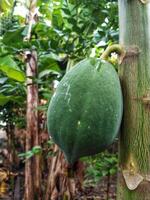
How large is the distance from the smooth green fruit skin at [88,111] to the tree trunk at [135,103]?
21 mm

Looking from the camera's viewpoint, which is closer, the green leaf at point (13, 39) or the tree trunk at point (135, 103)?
the tree trunk at point (135, 103)

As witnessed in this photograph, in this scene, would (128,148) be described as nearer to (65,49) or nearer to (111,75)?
(111,75)

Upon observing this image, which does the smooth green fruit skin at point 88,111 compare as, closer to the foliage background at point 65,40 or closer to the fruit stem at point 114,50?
the fruit stem at point 114,50

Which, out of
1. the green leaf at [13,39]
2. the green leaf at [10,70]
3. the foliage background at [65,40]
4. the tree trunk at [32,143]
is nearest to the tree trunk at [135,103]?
the foliage background at [65,40]

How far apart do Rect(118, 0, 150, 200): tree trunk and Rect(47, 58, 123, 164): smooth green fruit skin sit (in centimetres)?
2

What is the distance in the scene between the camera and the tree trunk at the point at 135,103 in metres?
0.48

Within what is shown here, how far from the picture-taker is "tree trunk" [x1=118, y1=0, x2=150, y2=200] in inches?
19.1

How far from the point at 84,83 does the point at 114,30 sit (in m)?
0.70

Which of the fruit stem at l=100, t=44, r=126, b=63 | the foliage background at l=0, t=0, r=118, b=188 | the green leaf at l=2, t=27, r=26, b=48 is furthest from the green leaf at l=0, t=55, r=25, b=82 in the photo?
the fruit stem at l=100, t=44, r=126, b=63

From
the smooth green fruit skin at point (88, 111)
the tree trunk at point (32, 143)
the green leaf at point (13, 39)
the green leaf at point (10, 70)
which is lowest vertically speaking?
the tree trunk at point (32, 143)

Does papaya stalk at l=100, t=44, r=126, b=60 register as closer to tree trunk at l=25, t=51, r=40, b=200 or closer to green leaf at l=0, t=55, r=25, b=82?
green leaf at l=0, t=55, r=25, b=82

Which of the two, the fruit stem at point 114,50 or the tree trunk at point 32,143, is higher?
the fruit stem at point 114,50

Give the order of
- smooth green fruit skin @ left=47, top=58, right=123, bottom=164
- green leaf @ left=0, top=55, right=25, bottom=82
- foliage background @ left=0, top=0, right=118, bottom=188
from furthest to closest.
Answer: green leaf @ left=0, top=55, right=25, bottom=82 → foliage background @ left=0, top=0, right=118, bottom=188 → smooth green fruit skin @ left=47, top=58, right=123, bottom=164

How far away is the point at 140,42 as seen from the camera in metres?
0.52
